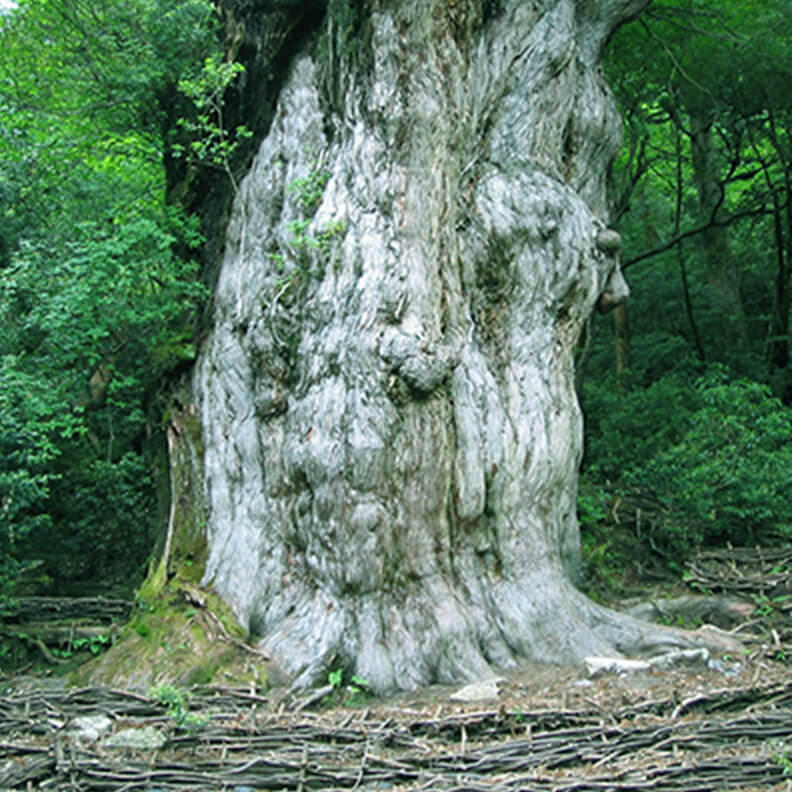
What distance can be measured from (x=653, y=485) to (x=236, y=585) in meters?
5.77

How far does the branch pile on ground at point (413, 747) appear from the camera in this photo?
4.09 m

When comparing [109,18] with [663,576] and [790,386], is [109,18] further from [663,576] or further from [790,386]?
[790,386]

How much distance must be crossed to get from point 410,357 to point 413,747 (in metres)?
2.64

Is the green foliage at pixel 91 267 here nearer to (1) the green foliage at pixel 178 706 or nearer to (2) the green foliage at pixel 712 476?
(1) the green foliage at pixel 178 706

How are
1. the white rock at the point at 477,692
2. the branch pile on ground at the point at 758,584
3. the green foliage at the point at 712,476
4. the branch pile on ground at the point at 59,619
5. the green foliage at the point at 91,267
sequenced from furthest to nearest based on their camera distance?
1. the green foliage at the point at 712,476
2. the branch pile on ground at the point at 59,619
3. the green foliage at the point at 91,267
4. the branch pile on ground at the point at 758,584
5. the white rock at the point at 477,692

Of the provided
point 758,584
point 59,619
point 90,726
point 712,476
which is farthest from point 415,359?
point 712,476

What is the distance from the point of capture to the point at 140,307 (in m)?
7.85

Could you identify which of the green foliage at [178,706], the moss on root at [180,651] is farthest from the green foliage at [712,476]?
the green foliage at [178,706]

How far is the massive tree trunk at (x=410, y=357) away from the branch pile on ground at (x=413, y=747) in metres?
1.10

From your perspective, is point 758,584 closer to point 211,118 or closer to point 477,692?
point 477,692

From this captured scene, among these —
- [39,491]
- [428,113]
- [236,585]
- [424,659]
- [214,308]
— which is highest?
[428,113]

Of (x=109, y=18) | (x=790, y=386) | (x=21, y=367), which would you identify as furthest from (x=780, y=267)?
(x=21, y=367)

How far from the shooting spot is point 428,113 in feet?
21.8

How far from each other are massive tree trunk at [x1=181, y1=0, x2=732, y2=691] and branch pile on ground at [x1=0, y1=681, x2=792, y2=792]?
1096 mm
